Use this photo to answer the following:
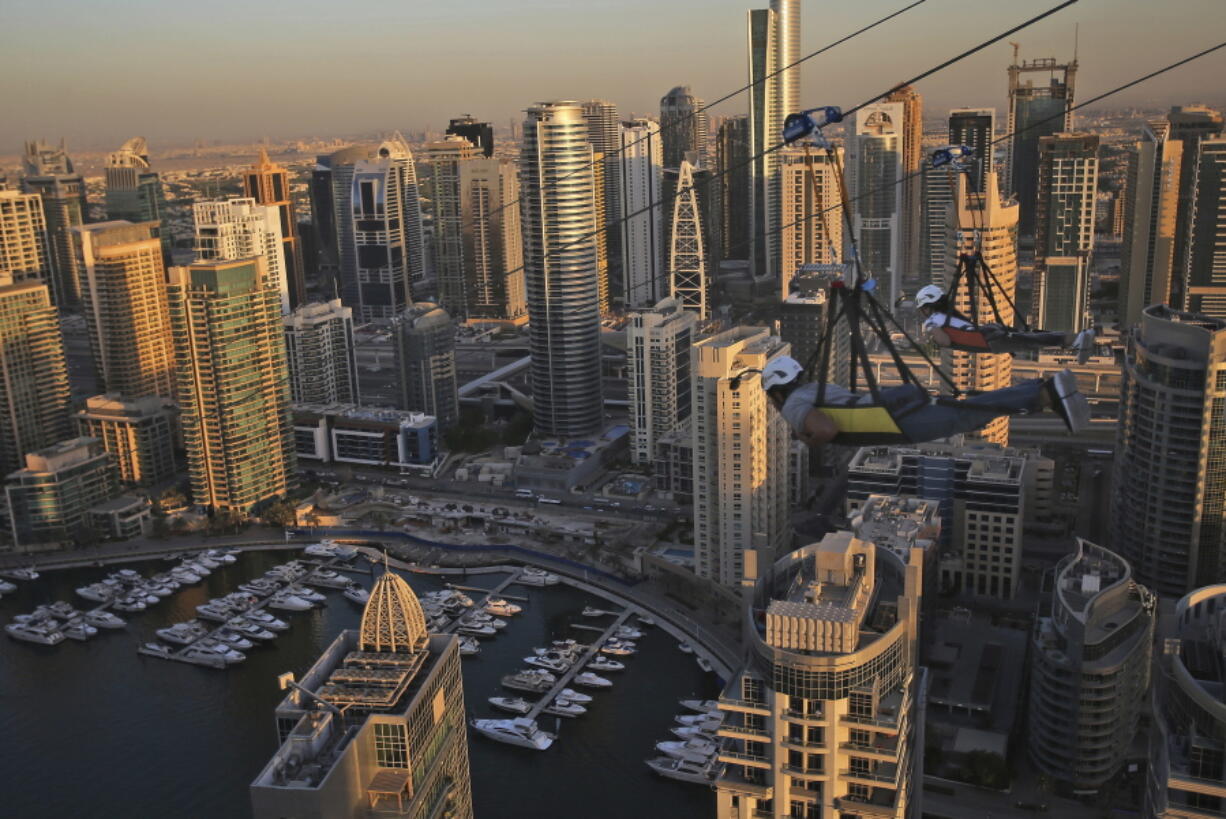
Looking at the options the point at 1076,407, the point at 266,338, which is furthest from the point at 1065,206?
the point at 1076,407

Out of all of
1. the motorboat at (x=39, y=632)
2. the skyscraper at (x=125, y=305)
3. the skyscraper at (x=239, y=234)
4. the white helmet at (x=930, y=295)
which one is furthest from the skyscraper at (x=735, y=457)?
the skyscraper at (x=125, y=305)

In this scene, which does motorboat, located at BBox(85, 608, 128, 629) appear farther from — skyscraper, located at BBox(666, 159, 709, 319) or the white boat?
skyscraper, located at BBox(666, 159, 709, 319)

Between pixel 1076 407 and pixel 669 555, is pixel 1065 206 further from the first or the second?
pixel 1076 407

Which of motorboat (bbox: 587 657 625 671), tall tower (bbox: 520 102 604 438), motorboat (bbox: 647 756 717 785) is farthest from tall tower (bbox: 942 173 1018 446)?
motorboat (bbox: 647 756 717 785)

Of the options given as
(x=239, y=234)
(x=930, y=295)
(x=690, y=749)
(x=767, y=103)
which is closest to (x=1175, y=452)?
(x=690, y=749)

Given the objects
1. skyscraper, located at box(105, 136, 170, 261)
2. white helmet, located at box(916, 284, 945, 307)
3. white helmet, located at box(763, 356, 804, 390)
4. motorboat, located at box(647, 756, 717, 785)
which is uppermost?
skyscraper, located at box(105, 136, 170, 261)

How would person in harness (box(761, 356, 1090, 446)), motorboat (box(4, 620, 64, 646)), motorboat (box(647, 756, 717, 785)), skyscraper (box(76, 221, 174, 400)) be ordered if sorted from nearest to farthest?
person in harness (box(761, 356, 1090, 446)), motorboat (box(647, 756, 717, 785)), motorboat (box(4, 620, 64, 646)), skyscraper (box(76, 221, 174, 400))

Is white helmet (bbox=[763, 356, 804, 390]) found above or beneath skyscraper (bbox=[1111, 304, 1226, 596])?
above
